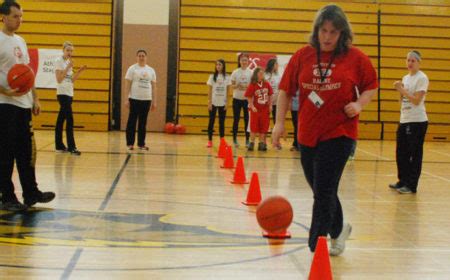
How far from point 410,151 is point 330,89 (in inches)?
165

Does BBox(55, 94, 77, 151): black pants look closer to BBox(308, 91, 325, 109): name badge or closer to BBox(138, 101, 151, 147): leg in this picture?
BBox(138, 101, 151, 147): leg

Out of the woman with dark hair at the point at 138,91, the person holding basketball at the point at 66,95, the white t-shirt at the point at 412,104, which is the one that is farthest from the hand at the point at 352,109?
the woman with dark hair at the point at 138,91

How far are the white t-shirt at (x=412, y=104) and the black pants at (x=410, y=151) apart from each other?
0.07 m

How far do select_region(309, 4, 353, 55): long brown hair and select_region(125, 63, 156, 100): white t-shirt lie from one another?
7.97 meters

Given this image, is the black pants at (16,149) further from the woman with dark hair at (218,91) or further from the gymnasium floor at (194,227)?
the woman with dark hair at (218,91)

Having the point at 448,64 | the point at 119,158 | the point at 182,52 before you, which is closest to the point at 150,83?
the point at 119,158

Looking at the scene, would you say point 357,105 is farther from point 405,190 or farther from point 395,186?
point 395,186

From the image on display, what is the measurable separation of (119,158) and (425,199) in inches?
202

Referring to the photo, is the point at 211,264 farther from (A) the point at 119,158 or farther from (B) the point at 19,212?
(A) the point at 119,158

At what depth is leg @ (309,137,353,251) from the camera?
477 cm

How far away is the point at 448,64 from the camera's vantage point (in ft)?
61.6

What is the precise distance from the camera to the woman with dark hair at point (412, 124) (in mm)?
8414

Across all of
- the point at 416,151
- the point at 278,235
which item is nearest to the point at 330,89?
the point at 278,235

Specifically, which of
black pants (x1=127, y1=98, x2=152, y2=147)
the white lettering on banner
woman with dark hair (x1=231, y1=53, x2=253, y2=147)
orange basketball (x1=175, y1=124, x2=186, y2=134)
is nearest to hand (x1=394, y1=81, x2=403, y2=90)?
black pants (x1=127, y1=98, x2=152, y2=147)
